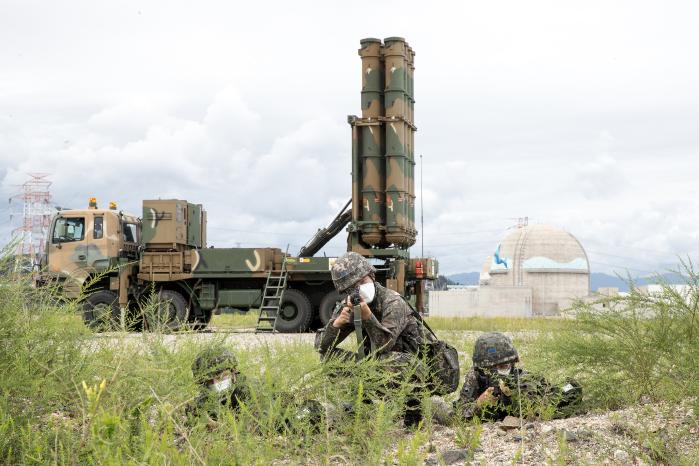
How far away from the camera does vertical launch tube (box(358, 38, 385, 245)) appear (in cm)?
1794

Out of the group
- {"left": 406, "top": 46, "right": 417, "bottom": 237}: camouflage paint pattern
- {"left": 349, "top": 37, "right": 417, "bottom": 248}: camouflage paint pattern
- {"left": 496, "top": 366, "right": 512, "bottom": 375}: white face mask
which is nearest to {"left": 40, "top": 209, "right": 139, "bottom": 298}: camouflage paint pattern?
{"left": 349, "top": 37, "right": 417, "bottom": 248}: camouflage paint pattern

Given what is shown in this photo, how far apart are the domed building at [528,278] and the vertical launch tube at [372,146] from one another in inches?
1587

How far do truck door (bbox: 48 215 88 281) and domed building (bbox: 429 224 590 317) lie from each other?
42575 millimetres

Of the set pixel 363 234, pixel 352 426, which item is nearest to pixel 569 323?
pixel 352 426

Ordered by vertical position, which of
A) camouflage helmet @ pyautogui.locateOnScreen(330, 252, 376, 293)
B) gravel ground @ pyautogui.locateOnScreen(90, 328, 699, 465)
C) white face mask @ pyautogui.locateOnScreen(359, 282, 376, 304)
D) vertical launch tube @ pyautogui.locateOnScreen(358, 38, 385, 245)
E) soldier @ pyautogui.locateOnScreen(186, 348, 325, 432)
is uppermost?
vertical launch tube @ pyautogui.locateOnScreen(358, 38, 385, 245)

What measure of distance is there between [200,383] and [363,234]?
13116mm

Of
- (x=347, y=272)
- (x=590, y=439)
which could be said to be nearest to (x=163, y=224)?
(x=347, y=272)

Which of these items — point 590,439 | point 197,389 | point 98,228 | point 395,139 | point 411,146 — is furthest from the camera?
point 411,146

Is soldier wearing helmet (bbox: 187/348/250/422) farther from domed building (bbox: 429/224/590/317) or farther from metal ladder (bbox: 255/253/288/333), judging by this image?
domed building (bbox: 429/224/590/317)

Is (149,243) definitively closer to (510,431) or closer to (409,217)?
(409,217)

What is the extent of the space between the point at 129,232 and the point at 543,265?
46.5m

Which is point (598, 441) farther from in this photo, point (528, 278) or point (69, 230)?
point (528, 278)

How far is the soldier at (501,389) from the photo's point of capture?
5961 mm

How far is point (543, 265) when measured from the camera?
60875 millimetres
